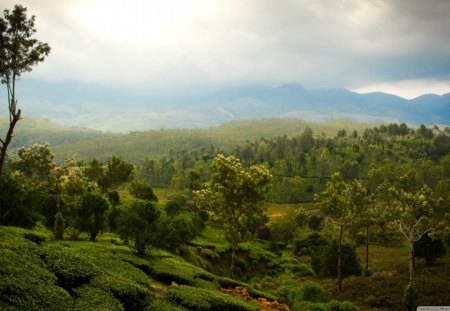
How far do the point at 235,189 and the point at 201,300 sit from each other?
20.7 m

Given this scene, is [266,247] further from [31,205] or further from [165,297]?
[165,297]

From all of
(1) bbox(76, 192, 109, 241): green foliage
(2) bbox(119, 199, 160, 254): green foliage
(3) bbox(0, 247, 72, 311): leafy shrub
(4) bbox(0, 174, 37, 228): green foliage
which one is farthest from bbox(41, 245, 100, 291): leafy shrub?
Result: (1) bbox(76, 192, 109, 241): green foliage

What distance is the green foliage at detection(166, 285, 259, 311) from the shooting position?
2728cm

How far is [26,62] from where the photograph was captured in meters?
38.9

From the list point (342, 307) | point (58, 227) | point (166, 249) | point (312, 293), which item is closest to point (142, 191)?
point (166, 249)

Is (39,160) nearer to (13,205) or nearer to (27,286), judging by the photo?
(13,205)

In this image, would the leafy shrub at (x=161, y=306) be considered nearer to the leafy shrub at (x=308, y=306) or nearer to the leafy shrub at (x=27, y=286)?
the leafy shrub at (x=27, y=286)

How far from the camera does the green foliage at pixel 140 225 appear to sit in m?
42.4

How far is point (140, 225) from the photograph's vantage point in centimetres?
4225

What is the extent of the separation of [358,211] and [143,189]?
197 ft

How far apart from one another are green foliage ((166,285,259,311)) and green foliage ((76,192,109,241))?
2206 centimetres

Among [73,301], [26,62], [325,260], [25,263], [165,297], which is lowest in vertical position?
[325,260]

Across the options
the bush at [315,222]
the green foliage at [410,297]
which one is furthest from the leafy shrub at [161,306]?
the bush at [315,222]

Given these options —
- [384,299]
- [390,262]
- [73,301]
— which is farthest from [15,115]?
[390,262]
